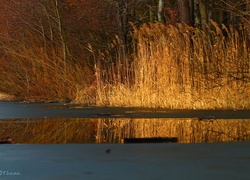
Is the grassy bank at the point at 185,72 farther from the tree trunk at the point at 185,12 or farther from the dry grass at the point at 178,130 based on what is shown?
the dry grass at the point at 178,130

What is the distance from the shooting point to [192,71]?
58.9ft

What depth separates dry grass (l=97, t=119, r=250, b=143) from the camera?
10.4 m

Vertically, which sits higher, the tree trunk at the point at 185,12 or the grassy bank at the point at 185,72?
the tree trunk at the point at 185,12

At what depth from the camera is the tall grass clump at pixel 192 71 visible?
56.4 feet

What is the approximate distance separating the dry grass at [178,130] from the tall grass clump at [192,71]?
368 centimetres

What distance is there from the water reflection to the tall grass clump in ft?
11.3

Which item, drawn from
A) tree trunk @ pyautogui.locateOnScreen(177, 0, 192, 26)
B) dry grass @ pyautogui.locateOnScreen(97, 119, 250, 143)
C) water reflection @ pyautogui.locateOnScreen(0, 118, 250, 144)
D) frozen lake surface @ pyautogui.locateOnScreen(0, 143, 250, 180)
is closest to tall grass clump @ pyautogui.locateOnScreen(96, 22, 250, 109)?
water reflection @ pyautogui.locateOnScreen(0, 118, 250, 144)

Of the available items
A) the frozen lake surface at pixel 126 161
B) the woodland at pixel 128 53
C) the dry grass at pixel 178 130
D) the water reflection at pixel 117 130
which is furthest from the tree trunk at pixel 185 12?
the frozen lake surface at pixel 126 161

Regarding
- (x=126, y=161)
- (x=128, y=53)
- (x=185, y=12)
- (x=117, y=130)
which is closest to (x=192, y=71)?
(x=185, y=12)

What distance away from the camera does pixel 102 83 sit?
21984mm

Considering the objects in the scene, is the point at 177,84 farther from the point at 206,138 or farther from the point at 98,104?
the point at 206,138

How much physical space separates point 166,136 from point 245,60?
739 centimetres

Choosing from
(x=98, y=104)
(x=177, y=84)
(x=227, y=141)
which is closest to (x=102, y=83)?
(x=98, y=104)

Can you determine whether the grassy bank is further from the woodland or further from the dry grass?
the dry grass
